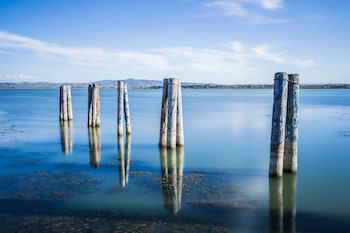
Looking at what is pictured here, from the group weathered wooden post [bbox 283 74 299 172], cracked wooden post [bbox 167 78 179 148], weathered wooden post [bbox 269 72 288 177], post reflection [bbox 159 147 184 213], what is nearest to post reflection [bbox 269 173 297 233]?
weathered wooden post [bbox 269 72 288 177]

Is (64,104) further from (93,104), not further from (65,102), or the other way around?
(93,104)

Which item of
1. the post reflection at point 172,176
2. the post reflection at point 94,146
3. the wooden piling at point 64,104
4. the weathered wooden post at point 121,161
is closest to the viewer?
the post reflection at point 172,176

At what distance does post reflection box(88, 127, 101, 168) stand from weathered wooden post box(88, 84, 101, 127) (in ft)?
1.57

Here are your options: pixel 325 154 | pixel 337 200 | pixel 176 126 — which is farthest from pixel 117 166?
pixel 325 154

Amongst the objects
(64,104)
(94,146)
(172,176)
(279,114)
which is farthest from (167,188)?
(64,104)

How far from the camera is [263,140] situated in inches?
656

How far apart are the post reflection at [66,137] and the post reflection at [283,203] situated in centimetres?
783

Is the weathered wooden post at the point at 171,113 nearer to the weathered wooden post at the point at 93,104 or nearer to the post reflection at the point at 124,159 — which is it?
the post reflection at the point at 124,159

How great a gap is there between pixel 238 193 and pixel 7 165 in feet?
23.9

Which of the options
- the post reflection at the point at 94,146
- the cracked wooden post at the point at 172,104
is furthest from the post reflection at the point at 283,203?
the post reflection at the point at 94,146

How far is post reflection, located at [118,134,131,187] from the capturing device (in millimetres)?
9672

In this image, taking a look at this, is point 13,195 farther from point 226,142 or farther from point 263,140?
point 263,140

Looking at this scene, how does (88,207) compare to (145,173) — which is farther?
(145,173)

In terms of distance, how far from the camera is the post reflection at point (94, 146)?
12.0 meters
